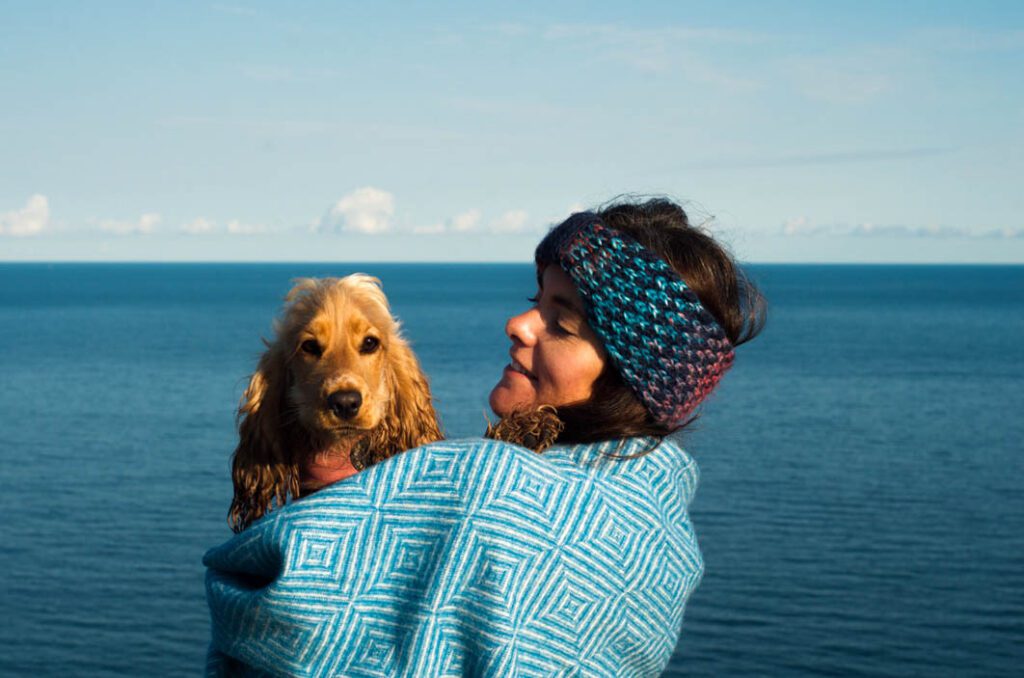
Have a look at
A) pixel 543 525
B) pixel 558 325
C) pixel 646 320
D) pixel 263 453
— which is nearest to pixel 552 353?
pixel 558 325

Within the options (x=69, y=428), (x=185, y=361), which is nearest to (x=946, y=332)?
(x=185, y=361)

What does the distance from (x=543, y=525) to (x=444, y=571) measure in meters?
0.25

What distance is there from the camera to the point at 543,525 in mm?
2670

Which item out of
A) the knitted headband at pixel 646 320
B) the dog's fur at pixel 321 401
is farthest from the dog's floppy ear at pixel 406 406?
the knitted headband at pixel 646 320

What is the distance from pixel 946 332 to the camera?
13212 centimetres

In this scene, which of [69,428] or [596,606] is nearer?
[596,606]

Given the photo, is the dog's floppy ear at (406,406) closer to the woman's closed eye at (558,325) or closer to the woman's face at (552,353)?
the woman's face at (552,353)

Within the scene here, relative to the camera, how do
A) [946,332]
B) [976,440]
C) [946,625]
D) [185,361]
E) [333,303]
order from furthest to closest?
1. [946,332]
2. [185,361]
3. [976,440]
4. [946,625]
5. [333,303]

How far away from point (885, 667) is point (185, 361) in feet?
243

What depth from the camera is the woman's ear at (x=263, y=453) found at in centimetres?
379

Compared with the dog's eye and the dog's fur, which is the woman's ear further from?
the dog's eye

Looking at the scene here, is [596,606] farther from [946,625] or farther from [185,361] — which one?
[185,361]

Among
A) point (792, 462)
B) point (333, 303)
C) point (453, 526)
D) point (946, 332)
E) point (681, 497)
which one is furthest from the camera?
point (946, 332)

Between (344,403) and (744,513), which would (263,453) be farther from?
(744,513)
